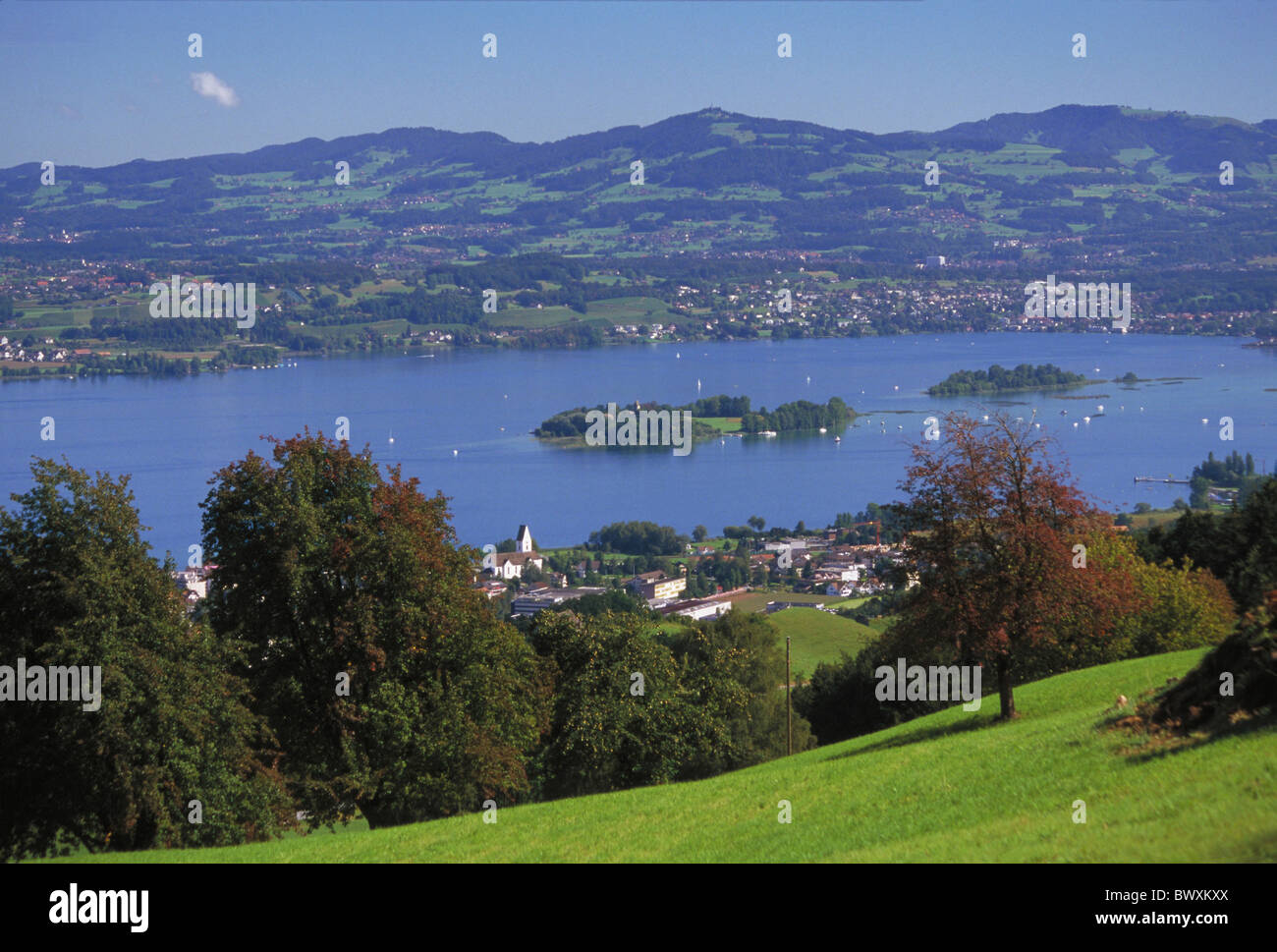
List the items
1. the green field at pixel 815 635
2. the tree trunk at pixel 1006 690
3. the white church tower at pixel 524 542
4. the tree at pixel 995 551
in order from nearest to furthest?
the tree at pixel 995 551 < the tree trunk at pixel 1006 690 < the green field at pixel 815 635 < the white church tower at pixel 524 542

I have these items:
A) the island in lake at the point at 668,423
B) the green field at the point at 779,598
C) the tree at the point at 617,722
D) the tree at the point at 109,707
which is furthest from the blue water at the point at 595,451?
the tree at the point at 109,707

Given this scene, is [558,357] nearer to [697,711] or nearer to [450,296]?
[450,296]

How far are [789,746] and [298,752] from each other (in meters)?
11.2

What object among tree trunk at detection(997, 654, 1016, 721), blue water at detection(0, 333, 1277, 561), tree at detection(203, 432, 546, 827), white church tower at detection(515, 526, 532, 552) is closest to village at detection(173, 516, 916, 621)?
white church tower at detection(515, 526, 532, 552)

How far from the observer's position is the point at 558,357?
158 metres

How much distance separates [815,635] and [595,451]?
6120 cm

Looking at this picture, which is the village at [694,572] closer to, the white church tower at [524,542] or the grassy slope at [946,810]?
the white church tower at [524,542]

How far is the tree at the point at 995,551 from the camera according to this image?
13.7 metres

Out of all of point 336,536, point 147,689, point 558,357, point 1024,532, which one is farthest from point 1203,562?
point 558,357

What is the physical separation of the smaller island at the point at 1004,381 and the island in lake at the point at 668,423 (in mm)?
11147

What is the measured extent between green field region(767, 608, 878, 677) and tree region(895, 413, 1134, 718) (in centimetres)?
2337
